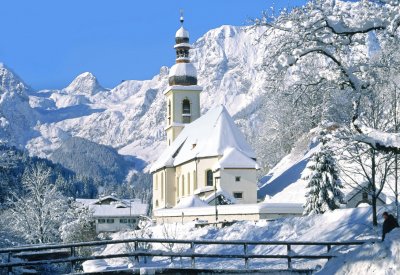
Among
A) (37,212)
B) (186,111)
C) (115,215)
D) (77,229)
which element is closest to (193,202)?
(37,212)

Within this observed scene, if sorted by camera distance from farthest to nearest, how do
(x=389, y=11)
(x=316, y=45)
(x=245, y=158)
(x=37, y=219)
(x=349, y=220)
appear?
(x=245, y=158)
(x=37, y=219)
(x=349, y=220)
(x=316, y=45)
(x=389, y=11)

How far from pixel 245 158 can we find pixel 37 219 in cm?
1941

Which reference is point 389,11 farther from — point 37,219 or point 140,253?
point 37,219

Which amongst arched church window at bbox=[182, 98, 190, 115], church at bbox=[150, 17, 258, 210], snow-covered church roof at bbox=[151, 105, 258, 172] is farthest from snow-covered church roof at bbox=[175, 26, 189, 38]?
snow-covered church roof at bbox=[151, 105, 258, 172]

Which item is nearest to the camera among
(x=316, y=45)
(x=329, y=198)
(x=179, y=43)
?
(x=316, y=45)

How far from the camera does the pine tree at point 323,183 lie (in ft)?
133

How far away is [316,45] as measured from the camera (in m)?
17.1

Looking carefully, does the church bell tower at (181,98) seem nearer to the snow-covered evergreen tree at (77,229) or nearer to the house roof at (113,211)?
the snow-covered evergreen tree at (77,229)

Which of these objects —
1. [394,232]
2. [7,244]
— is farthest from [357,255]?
[7,244]

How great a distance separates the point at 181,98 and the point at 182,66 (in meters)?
4.28

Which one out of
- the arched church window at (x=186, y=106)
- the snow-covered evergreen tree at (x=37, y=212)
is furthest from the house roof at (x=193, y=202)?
the arched church window at (x=186, y=106)

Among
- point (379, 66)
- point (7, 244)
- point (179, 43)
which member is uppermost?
point (179, 43)

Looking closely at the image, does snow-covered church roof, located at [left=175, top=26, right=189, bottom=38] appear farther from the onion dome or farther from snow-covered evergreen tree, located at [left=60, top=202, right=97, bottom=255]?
snow-covered evergreen tree, located at [left=60, top=202, right=97, bottom=255]

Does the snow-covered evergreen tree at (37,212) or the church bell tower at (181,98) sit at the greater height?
the church bell tower at (181,98)
